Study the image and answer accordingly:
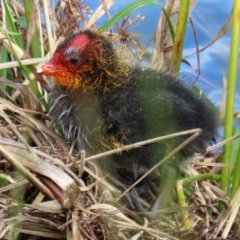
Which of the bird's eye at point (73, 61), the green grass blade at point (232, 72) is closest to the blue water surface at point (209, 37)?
the green grass blade at point (232, 72)

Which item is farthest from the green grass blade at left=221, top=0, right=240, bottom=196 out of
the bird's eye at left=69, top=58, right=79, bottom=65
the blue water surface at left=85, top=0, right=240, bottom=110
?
the bird's eye at left=69, top=58, right=79, bottom=65

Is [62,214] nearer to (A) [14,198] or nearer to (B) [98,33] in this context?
(A) [14,198]

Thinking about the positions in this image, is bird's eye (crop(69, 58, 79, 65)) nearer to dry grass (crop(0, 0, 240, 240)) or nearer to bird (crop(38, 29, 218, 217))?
bird (crop(38, 29, 218, 217))

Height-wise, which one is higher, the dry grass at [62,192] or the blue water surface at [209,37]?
the blue water surface at [209,37]

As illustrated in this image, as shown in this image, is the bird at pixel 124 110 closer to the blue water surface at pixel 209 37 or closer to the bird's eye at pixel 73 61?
the bird's eye at pixel 73 61

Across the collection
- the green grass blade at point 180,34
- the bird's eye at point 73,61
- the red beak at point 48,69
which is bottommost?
the red beak at point 48,69

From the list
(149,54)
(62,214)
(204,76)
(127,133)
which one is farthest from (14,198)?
(204,76)
